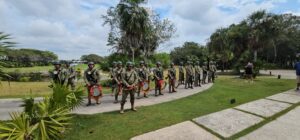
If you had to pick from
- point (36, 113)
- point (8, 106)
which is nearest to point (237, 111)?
point (36, 113)

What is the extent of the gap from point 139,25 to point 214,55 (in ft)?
77.8

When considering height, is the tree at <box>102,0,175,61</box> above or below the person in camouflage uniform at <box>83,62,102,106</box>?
above

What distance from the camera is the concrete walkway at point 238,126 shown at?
5.68 meters

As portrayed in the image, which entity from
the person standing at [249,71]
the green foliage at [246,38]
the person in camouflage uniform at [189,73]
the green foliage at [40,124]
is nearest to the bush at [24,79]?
the person in camouflage uniform at [189,73]

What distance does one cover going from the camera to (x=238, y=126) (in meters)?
6.44

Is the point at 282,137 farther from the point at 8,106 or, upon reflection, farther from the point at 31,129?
the point at 8,106

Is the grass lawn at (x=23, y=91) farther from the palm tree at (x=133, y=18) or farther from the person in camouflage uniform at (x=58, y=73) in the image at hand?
the palm tree at (x=133, y=18)

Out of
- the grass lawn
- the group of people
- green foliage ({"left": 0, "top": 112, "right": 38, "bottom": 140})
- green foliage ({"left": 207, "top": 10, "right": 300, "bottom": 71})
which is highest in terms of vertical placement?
green foliage ({"left": 207, "top": 10, "right": 300, "bottom": 71})

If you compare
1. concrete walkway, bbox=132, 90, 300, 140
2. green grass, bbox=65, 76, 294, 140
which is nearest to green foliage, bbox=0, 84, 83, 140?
green grass, bbox=65, 76, 294, 140

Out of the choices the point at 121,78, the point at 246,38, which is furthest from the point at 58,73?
the point at 246,38

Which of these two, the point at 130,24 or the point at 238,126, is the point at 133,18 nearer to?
the point at 130,24

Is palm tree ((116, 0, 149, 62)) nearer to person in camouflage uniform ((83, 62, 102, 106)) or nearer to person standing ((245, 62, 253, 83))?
person standing ((245, 62, 253, 83))

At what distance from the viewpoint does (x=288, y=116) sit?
24.4 feet

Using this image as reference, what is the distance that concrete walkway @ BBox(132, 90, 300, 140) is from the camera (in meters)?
5.68
